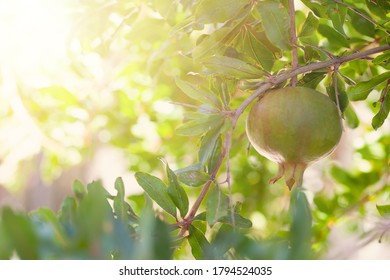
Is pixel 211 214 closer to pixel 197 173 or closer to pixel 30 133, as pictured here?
pixel 197 173

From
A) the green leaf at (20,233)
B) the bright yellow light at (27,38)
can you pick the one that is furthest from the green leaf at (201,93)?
the bright yellow light at (27,38)

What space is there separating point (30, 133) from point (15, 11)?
0.36m

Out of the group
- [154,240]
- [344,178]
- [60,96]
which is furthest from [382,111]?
[60,96]

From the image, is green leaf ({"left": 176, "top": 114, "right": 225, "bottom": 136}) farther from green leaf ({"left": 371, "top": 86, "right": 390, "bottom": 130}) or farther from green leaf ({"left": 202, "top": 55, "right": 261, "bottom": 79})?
green leaf ({"left": 371, "top": 86, "right": 390, "bottom": 130})

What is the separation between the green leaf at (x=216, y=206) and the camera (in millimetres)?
705

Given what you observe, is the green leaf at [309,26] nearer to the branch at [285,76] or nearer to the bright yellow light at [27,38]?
the branch at [285,76]

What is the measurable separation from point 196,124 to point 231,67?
0.30 ft

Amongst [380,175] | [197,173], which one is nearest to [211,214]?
[197,173]

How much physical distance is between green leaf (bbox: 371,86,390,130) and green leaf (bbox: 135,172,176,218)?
328 millimetres

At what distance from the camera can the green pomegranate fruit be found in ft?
2.29

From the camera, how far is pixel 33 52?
67.3 inches

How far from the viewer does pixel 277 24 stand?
0.77 meters

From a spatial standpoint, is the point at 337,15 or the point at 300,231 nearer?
the point at 300,231

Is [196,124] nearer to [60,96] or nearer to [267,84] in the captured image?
[267,84]
